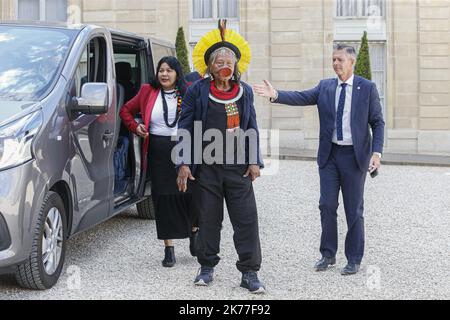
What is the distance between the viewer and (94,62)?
6.84m

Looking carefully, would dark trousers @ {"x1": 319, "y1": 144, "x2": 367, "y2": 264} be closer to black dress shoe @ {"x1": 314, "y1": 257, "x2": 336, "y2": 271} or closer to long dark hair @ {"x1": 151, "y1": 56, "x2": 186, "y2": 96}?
black dress shoe @ {"x1": 314, "y1": 257, "x2": 336, "y2": 271}

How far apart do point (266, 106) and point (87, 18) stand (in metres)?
5.83

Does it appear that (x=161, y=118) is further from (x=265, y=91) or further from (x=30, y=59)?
(x=30, y=59)

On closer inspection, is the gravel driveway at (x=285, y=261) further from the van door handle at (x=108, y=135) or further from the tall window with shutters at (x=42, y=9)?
the tall window with shutters at (x=42, y=9)

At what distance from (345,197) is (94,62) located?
2490 millimetres

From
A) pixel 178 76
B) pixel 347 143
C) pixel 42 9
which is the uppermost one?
pixel 42 9

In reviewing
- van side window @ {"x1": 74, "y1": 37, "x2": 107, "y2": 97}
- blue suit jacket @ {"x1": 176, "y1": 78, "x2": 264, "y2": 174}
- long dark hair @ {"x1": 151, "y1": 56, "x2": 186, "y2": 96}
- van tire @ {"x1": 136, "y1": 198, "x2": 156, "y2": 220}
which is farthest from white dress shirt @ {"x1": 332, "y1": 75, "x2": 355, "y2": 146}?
van tire @ {"x1": 136, "y1": 198, "x2": 156, "y2": 220}

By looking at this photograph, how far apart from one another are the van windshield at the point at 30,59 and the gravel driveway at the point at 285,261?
1.43m

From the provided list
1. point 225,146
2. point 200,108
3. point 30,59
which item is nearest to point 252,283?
point 225,146

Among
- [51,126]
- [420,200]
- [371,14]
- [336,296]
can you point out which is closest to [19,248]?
[51,126]

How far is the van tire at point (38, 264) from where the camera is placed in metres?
5.29

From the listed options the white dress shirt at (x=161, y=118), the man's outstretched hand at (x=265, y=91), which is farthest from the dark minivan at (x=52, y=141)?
the man's outstretched hand at (x=265, y=91)

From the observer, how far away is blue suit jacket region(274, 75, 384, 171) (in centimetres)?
622

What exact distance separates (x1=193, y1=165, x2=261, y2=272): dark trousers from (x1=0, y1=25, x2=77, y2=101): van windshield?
4.48ft
